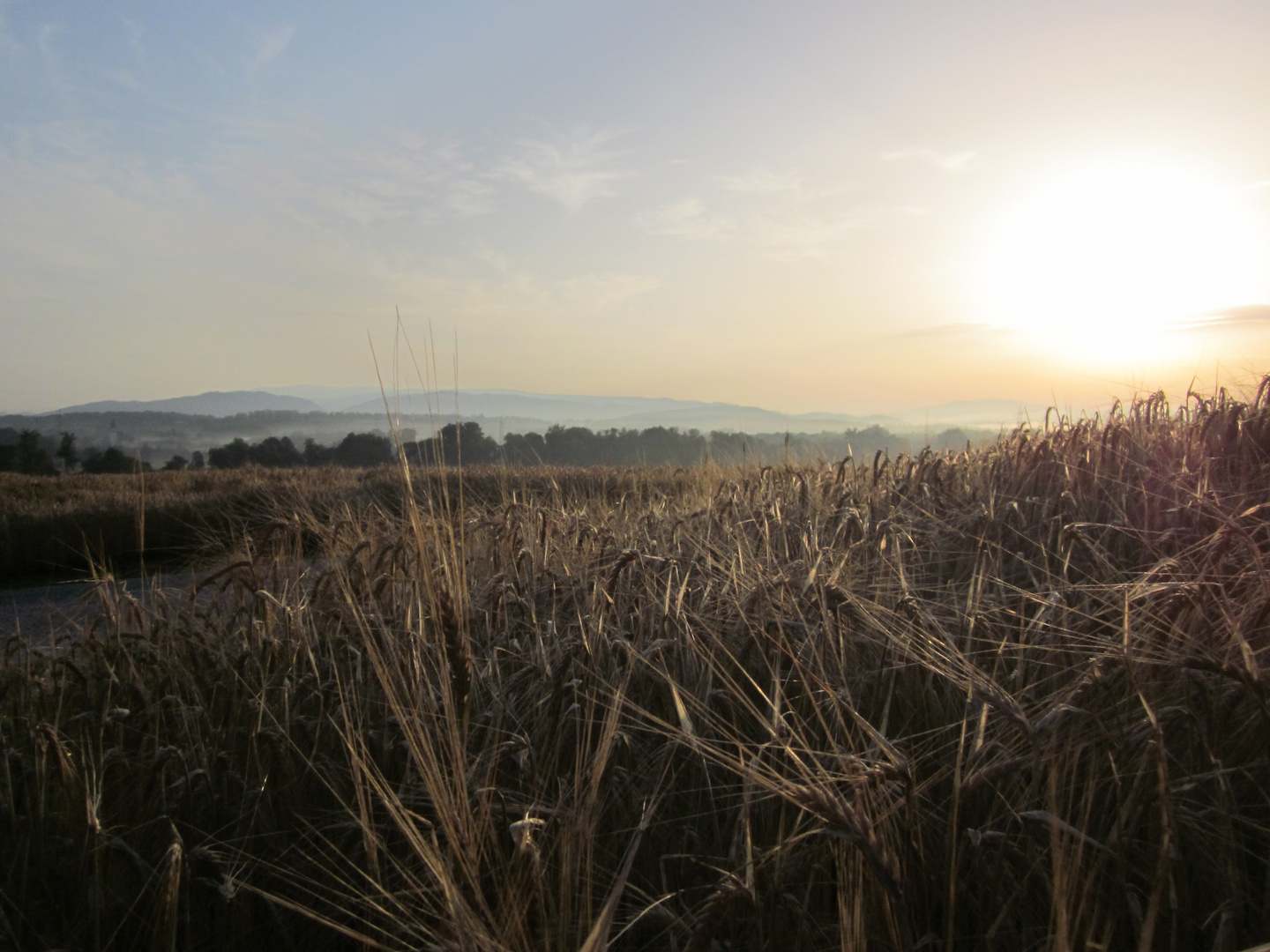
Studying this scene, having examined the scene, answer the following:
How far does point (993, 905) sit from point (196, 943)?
185 cm

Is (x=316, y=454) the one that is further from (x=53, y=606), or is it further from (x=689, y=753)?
A: (x=689, y=753)

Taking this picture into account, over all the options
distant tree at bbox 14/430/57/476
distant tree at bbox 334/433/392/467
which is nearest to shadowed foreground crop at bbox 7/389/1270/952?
distant tree at bbox 14/430/57/476

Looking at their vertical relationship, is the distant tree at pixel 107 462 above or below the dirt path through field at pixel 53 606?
above

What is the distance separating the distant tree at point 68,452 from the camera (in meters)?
11.5

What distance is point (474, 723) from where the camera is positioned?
227cm

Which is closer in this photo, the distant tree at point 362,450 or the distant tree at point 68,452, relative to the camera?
the distant tree at point 68,452

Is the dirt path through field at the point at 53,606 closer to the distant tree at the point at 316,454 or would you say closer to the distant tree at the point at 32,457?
the distant tree at the point at 32,457

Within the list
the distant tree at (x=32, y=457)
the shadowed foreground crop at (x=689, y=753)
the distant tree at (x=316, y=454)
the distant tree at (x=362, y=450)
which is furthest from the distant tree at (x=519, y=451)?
the distant tree at (x=32, y=457)

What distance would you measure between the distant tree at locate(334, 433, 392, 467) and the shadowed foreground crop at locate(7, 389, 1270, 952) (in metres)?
13.0

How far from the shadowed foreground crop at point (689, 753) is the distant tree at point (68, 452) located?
10179mm

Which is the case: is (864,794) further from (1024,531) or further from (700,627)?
(1024,531)

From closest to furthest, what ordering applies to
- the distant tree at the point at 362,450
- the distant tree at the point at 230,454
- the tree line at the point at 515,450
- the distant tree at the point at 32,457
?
1. the tree line at the point at 515,450
2. the distant tree at the point at 32,457
3. the distant tree at the point at 230,454
4. the distant tree at the point at 362,450

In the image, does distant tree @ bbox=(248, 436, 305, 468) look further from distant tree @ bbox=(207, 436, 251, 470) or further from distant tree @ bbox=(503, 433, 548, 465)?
distant tree @ bbox=(503, 433, 548, 465)

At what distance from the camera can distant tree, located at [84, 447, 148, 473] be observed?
38.6 ft
